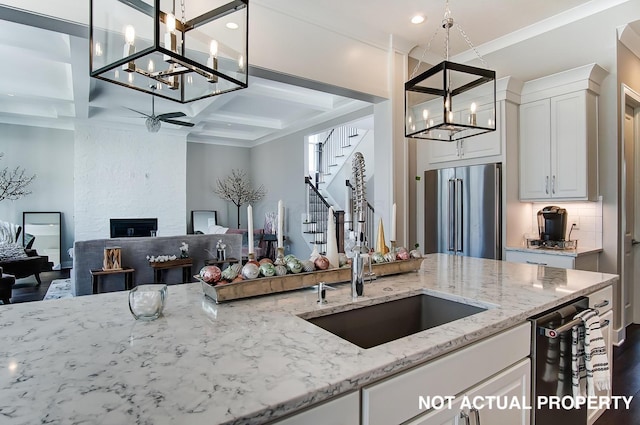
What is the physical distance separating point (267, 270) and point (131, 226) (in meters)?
7.31

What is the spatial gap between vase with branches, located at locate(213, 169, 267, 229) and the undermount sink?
25.7ft

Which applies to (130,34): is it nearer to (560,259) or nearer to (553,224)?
(560,259)

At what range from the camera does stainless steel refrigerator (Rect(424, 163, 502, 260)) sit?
374 cm

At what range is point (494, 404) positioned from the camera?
1.29m

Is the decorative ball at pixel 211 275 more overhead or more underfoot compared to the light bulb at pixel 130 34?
more underfoot

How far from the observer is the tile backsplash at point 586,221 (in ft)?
11.7

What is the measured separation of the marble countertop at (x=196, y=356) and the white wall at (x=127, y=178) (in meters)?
6.89

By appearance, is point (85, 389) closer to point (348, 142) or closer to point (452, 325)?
point (452, 325)

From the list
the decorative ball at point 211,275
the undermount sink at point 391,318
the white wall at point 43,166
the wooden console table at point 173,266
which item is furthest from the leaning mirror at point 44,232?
the undermount sink at point 391,318

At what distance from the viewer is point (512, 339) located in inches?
53.9

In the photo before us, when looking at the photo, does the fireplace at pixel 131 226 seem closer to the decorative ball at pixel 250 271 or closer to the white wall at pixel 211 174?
the white wall at pixel 211 174

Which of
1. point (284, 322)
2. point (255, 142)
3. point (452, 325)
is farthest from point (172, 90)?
point (255, 142)

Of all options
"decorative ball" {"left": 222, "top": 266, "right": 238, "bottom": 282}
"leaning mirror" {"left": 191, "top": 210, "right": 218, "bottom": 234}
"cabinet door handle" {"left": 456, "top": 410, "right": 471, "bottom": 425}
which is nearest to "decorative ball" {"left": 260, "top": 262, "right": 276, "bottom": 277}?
"decorative ball" {"left": 222, "top": 266, "right": 238, "bottom": 282}

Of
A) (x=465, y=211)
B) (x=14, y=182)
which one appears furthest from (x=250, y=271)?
(x=14, y=182)
